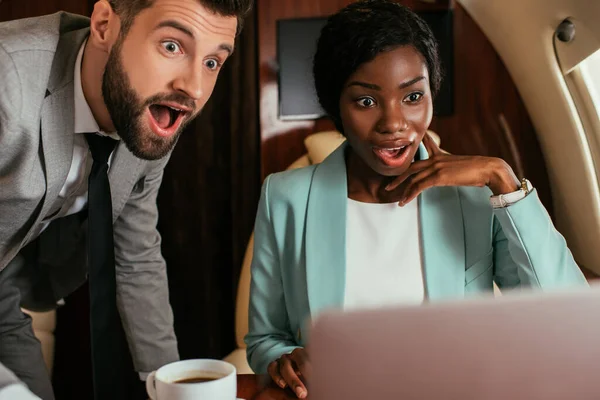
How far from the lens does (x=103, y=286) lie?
1.32m

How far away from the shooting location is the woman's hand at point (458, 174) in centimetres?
127

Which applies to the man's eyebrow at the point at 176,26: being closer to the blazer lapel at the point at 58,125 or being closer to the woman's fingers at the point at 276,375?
the blazer lapel at the point at 58,125

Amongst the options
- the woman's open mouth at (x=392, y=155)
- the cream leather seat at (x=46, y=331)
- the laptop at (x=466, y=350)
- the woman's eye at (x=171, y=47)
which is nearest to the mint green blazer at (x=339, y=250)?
the woman's open mouth at (x=392, y=155)

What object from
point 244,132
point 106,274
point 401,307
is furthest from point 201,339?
point 401,307

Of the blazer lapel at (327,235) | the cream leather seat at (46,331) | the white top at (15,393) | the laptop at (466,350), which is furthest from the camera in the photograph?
the cream leather seat at (46,331)

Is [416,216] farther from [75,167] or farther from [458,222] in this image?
[75,167]

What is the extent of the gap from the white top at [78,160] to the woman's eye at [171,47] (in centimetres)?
24

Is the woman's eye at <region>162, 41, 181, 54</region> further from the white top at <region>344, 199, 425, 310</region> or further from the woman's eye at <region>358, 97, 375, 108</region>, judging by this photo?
the white top at <region>344, 199, 425, 310</region>

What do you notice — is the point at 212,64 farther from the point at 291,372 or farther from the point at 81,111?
the point at 291,372

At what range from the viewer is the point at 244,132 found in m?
2.28

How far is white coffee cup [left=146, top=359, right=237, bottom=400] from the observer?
2.67 feet

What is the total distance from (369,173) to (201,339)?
4.30 ft

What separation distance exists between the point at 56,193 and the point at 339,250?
1.99ft

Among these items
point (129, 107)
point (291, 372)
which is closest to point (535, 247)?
point (291, 372)
